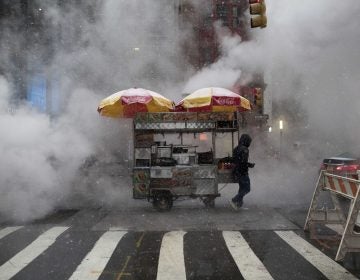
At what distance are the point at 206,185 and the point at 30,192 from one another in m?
4.28

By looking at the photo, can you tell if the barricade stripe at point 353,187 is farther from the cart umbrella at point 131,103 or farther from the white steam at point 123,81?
the cart umbrella at point 131,103

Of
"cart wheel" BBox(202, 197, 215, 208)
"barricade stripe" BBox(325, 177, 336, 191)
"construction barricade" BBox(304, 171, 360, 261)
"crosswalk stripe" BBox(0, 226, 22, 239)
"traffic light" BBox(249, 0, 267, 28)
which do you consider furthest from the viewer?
"cart wheel" BBox(202, 197, 215, 208)

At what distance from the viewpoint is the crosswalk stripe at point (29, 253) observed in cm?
498

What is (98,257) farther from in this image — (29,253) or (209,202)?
(209,202)

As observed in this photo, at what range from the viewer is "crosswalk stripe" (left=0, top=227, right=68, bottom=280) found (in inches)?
196

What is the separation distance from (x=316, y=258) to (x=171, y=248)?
2.04m

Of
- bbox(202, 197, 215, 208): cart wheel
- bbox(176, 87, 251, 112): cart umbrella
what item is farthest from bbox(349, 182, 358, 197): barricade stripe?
bbox(176, 87, 251, 112): cart umbrella

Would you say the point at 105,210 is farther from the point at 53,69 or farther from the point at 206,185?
the point at 53,69

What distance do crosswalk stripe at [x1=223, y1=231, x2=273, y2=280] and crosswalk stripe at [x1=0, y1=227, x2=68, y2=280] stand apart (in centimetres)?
278

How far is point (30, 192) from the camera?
9.75 meters

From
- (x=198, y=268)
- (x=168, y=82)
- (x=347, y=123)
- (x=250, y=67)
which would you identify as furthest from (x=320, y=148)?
(x=198, y=268)

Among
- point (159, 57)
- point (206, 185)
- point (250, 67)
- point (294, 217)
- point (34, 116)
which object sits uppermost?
point (159, 57)

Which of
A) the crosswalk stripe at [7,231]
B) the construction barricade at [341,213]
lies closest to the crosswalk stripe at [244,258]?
the construction barricade at [341,213]

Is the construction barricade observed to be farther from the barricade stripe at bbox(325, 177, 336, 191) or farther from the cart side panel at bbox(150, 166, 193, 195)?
the cart side panel at bbox(150, 166, 193, 195)
